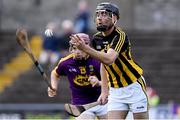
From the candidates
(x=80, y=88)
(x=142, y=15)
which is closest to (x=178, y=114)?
(x=80, y=88)

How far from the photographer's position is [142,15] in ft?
97.4

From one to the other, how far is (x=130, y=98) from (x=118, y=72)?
397mm

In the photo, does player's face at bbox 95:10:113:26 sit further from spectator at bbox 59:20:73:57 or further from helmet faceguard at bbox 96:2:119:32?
spectator at bbox 59:20:73:57

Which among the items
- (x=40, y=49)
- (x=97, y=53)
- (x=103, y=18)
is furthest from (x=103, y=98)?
(x=40, y=49)

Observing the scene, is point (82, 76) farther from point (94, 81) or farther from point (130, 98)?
point (130, 98)

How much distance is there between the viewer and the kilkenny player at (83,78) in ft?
40.8

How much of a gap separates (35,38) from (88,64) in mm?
14581

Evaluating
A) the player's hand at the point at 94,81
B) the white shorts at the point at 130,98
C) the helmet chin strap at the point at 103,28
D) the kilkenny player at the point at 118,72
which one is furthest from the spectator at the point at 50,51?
the helmet chin strap at the point at 103,28

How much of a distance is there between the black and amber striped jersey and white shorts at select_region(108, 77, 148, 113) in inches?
2.7

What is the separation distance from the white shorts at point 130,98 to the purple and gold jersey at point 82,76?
0.68 meters

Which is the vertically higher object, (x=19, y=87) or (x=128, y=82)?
(x=128, y=82)

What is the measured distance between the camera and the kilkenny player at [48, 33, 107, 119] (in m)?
12.4

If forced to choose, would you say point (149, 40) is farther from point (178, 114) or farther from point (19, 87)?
point (178, 114)

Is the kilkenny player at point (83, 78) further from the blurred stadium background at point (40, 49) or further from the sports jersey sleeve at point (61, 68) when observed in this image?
the blurred stadium background at point (40, 49)
